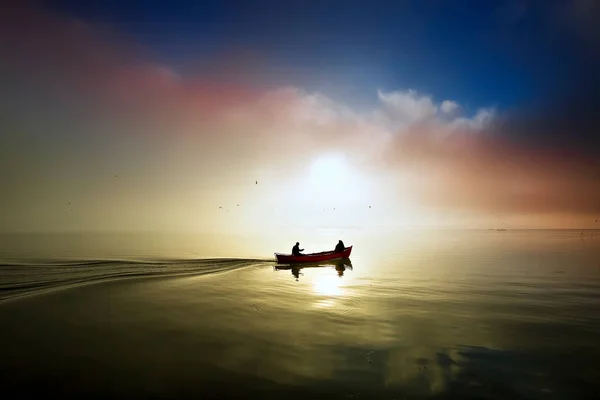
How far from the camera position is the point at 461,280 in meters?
36.6

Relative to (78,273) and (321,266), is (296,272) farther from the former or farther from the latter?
(78,273)

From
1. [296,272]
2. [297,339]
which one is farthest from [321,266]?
[297,339]

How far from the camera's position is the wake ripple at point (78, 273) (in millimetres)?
28186

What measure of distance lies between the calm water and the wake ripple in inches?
17.3

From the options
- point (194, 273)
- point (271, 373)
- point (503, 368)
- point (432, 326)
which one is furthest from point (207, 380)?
point (194, 273)

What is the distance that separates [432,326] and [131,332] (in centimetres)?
1727

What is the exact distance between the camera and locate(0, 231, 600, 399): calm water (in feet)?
36.7

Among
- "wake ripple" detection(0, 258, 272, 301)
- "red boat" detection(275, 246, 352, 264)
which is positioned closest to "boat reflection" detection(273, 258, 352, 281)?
"red boat" detection(275, 246, 352, 264)

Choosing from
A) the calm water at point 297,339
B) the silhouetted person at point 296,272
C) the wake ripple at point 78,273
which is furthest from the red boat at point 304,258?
the calm water at point 297,339

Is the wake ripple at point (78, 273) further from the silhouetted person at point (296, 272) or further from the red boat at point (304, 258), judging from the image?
the silhouetted person at point (296, 272)

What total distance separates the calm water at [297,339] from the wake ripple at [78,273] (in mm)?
439

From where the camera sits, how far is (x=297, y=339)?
15930 millimetres

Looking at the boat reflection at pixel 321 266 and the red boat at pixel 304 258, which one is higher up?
the red boat at pixel 304 258

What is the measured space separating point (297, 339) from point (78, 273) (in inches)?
1305
